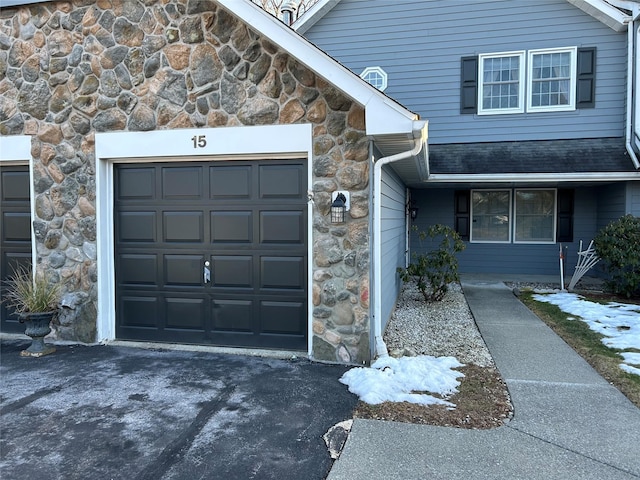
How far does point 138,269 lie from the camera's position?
17.7 feet

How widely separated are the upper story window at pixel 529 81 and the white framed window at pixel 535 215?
2033 millimetres

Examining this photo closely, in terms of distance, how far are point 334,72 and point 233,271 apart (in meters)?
2.46

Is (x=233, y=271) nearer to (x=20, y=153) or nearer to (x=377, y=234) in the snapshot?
(x=377, y=234)

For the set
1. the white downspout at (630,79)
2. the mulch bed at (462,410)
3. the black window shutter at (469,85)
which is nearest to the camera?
the mulch bed at (462,410)

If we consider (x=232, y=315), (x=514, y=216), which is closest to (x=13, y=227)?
(x=232, y=315)

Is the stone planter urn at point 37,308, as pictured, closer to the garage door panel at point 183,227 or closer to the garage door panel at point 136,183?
the garage door panel at point 136,183

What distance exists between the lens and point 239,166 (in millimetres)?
5078

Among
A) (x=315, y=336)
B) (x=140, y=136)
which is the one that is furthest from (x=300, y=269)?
(x=140, y=136)

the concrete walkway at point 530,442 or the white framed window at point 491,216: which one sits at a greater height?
the white framed window at point 491,216

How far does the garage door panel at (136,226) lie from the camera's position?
5.35m

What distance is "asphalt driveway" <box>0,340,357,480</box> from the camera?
2836 mm

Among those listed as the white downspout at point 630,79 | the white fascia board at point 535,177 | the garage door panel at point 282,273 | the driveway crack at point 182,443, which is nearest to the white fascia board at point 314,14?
the white fascia board at point 535,177

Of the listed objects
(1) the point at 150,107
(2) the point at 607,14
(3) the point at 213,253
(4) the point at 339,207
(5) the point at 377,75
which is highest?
(2) the point at 607,14

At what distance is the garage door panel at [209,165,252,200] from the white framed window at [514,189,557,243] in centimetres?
817
